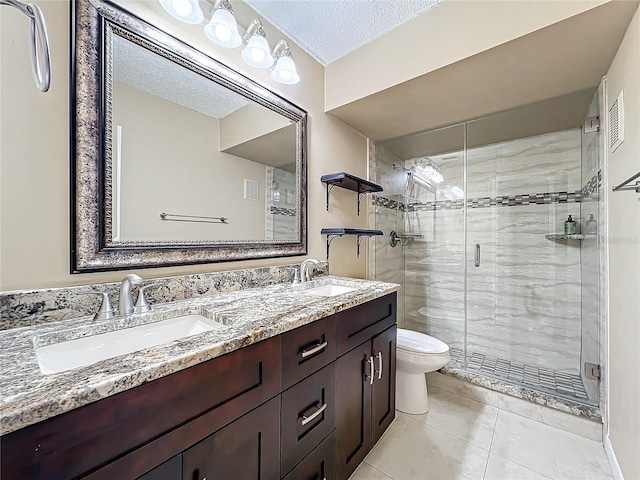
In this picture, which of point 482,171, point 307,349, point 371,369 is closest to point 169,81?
point 307,349

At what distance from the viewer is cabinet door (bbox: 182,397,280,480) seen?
2.20 ft

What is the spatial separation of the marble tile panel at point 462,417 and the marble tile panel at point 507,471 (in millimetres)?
104

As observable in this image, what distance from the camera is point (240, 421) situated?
29.9 inches

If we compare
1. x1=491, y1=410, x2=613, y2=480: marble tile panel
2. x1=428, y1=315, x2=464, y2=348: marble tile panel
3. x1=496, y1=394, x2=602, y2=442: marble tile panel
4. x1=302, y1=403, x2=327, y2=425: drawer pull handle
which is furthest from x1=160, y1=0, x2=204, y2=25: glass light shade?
x1=428, y1=315, x2=464, y2=348: marble tile panel

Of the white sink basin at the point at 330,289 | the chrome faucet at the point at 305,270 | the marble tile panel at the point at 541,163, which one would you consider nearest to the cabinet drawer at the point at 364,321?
the white sink basin at the point at 330,289

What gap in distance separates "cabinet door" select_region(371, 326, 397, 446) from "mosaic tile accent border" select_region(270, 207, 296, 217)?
877 mm

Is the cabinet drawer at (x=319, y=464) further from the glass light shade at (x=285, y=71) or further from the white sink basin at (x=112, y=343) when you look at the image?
the glass light shade at (x=285, y=71)

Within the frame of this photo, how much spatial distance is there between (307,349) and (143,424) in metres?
0.52

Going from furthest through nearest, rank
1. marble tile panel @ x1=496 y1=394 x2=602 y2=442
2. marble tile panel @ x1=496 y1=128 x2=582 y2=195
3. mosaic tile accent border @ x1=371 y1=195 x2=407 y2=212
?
mosaic tile accent border @ x1=371 y1=195 x2=407 y2=212, marble tile panel @ x1=496 y1=128 x2=582 y2=195, marble tile panel @ x1=496 y1=394 x2=602 y2=442

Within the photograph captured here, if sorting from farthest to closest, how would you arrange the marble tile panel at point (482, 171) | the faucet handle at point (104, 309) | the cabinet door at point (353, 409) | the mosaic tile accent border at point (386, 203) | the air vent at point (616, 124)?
the marble tile panel at point (482, 171) → the mosaic tile accent border at point (386, 203) → the air vent at point (616, 124) → the cabinet door at point (353, 409) → the faucet handle at point (104, 309)

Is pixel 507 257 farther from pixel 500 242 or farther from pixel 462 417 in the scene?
pixel 462 417

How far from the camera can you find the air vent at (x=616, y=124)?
4.20 ft

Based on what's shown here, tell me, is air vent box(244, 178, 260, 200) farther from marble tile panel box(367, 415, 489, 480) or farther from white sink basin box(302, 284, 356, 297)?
marble tile panel box(367, 415, 489, 480)

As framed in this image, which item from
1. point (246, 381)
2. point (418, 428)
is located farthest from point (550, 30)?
point (418, 428)
